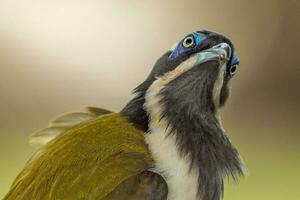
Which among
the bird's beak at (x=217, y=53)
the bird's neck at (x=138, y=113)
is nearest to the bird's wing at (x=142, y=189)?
the bird's neck at (x=138, y=113)

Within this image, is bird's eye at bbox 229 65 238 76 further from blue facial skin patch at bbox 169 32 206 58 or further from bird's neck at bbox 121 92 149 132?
bird's neck at bbox 121 92 149 132

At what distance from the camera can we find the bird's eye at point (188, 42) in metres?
1.61

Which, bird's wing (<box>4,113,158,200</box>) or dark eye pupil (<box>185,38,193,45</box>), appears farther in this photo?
dark eye pupil (<box>185,38,193,45</box>)

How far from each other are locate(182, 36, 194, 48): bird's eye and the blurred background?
2.93ft

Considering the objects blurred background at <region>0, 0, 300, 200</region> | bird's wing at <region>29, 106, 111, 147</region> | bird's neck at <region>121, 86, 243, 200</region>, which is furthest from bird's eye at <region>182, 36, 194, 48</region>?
blurred background at <region>0, 0, 300, 200</region>

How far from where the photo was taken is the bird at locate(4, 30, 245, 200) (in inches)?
58.7

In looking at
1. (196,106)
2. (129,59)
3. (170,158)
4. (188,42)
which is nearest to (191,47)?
(188,42)

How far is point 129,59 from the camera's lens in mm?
2668

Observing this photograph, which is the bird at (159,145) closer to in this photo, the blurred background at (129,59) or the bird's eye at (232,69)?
the bird's eye at (232,69)

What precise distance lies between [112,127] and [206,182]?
21 cm

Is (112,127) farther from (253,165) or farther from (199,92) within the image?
(253,165)

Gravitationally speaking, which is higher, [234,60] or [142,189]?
[234,60]

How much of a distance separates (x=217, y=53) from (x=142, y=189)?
1.00ft

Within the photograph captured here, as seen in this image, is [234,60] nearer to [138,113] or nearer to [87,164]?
[138,113]
